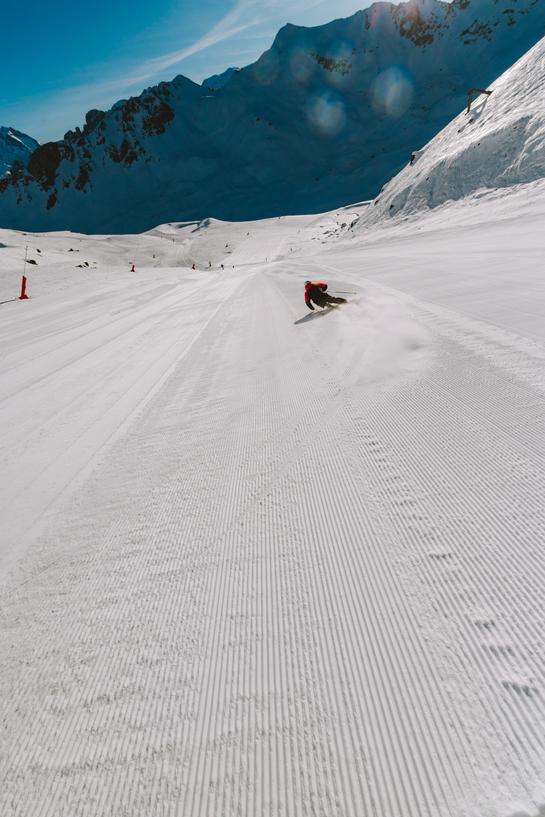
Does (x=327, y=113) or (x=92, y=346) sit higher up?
(x=327, y=113)

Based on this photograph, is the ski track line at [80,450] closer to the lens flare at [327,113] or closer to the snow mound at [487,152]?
the snow mound at [487,152]

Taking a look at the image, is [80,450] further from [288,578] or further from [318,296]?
[318,296]

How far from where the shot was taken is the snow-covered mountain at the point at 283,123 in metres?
98.3

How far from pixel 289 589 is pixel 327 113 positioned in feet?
453

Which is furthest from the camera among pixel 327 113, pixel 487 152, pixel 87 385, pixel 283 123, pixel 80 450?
pixel 327 113

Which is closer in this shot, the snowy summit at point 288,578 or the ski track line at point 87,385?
the snowy summit at point 288,578

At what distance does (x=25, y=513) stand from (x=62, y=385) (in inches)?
128

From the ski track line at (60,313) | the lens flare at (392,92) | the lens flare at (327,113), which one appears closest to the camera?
the ski track line at (60,313)

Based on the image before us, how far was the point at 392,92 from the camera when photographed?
375 ft

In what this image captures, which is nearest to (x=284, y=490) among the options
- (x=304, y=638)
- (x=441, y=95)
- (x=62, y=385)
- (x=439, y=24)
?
(x=304, y=638)

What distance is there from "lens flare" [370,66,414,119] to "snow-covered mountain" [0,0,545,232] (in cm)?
35

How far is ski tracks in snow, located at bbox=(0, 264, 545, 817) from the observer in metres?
1.51

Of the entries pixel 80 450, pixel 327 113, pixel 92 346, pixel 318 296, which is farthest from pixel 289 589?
pixel 327 113

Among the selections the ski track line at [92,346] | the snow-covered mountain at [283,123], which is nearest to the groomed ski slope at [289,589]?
the ski track line at [92,346]
